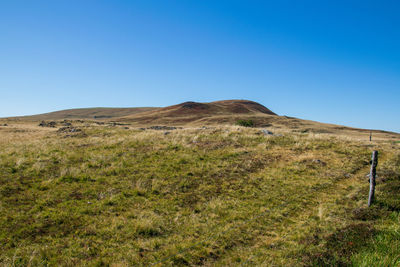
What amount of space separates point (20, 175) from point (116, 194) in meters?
6.85

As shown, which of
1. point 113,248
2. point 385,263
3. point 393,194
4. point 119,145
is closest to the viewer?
point 385,263

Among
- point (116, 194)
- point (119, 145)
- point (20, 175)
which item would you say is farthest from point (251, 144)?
point (20, 175)

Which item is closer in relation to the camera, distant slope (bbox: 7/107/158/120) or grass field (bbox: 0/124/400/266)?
Result: grass field (bbox: 0/124/400/266)

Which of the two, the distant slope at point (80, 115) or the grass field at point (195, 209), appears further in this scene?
the distant slope at point (80, 115)

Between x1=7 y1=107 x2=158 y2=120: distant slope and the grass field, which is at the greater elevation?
x1=7 y1=107 x2=158 y2=120: distant slope

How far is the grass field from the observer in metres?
6.33

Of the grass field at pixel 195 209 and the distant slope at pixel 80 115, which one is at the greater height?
the distant slope at pixel 80 115

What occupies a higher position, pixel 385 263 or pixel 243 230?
pixel 385 263

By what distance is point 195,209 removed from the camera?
953cm

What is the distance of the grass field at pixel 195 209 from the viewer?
6328 mm

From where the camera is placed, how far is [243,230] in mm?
7891

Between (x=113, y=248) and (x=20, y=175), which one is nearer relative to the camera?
(x=113, y=248)

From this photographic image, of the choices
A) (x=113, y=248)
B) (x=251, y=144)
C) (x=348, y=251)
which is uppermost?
(x=251, y=144)

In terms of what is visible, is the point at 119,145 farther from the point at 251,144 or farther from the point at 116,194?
the point at 251,144
